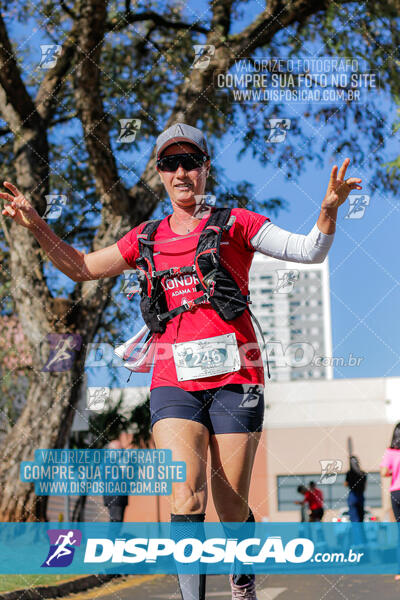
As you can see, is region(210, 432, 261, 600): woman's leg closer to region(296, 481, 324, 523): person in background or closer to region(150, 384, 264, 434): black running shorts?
region(150, 384, 264, 434): black running shorts

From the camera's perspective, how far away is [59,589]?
275 inches

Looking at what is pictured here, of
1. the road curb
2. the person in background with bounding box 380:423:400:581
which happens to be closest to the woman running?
the road curb

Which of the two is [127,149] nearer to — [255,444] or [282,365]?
[282,365]

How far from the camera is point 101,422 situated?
45.9ft

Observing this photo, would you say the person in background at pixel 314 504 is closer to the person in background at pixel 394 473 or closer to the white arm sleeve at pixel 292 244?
the person in background at pixel 394 473

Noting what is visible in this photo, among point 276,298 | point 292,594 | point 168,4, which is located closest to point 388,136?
point 276,298

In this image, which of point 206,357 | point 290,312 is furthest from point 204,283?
point 290,312

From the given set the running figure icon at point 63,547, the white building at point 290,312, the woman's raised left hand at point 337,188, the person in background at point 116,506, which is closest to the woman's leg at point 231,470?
the woman's raised left hand at point 337,188

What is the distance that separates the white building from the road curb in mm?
2486

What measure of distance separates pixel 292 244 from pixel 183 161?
621mm

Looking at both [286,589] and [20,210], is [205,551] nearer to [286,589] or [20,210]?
[20,210]

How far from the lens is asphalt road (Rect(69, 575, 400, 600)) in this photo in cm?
632

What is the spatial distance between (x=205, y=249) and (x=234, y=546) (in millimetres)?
1231

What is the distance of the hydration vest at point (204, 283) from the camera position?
11.1 ft
